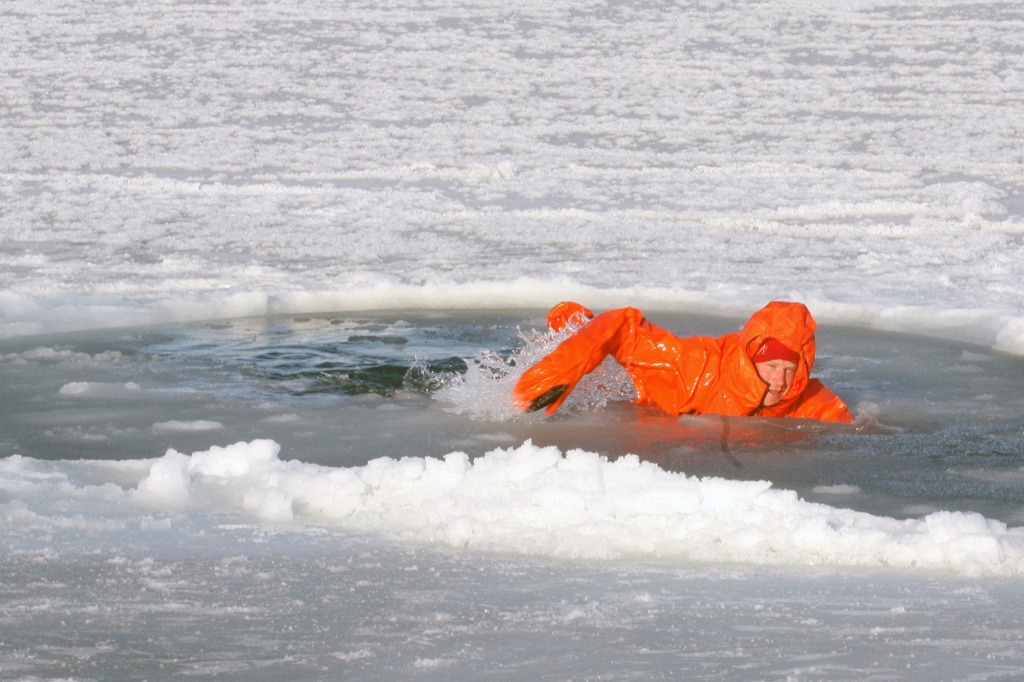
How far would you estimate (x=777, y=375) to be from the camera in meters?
5.09

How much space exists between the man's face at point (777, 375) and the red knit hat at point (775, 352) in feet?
0.04

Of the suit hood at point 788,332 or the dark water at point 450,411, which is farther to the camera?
the suit hood at point 788,332

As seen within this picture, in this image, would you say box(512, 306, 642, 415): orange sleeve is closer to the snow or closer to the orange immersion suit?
the orange immersion suit

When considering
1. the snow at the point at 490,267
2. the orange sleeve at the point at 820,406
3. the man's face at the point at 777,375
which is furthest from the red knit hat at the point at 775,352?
the snow at the point at 490,267

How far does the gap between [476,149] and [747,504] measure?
6.91 m

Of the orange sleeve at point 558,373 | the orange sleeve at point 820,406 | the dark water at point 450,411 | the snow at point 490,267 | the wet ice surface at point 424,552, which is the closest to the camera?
the wet ice surface at point 424,552

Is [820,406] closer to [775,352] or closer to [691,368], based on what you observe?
[775,352]

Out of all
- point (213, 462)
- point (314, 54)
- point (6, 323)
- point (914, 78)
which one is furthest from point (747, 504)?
point (314, 54)

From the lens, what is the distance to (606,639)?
2.96 m

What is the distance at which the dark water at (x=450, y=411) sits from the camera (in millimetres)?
4578

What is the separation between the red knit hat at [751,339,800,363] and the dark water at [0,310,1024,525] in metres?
0.25

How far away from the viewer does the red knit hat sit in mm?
5054

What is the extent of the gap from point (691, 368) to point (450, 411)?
897mm

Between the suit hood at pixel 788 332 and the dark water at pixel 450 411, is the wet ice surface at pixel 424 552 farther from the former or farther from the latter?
the suit hood at pixel 788 332
